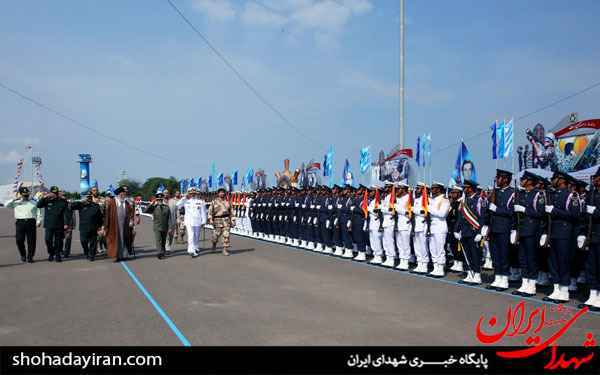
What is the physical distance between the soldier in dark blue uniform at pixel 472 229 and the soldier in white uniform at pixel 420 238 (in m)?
1.40

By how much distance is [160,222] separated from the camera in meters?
13.9

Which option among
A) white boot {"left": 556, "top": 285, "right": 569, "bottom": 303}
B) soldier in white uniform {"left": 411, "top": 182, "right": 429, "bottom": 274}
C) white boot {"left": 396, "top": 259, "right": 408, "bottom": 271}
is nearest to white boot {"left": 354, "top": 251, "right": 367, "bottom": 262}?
white boot {"left": 396, "top": 259, "right": 408, "bottom": 271}

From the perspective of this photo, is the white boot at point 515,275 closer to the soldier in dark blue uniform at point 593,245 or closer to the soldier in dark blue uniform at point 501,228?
the soldier in dark blue uniform at point 501,228

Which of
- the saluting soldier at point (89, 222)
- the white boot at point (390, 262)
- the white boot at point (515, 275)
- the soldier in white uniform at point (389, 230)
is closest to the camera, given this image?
the white boot at point (515, 275)

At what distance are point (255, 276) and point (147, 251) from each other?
6.87m

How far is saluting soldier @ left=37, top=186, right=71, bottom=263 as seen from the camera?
13.0m

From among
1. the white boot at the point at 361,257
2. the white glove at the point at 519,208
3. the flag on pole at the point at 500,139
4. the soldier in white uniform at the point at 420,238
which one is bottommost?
the white boot at the point at 361,257

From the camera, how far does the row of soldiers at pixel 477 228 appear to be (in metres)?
7.78

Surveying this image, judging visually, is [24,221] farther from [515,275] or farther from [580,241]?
[580,241]

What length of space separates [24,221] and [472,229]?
11.2 meters

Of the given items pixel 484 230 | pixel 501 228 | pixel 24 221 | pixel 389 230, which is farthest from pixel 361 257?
pixel 24 221

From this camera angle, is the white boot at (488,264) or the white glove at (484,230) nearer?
the white glove at (484,230)

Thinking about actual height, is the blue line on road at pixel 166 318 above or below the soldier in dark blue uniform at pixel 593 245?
below

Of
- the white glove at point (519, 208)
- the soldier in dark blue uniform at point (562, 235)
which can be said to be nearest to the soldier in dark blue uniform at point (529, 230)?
the white glove at point (519, 208)
